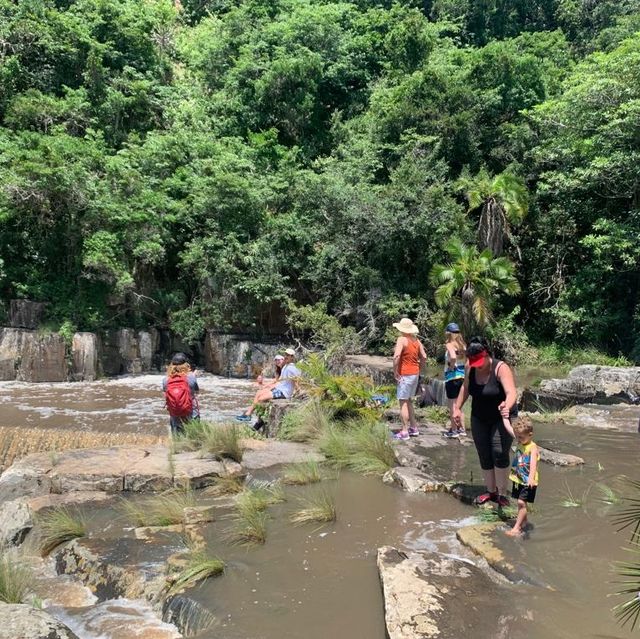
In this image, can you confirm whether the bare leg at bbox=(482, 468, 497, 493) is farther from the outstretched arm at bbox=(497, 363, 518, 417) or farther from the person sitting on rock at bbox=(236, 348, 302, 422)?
the person sitting on rock at bbox=(236, 348, 302, 422)

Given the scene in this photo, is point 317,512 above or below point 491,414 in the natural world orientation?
below

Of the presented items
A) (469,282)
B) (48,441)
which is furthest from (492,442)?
(469,282)

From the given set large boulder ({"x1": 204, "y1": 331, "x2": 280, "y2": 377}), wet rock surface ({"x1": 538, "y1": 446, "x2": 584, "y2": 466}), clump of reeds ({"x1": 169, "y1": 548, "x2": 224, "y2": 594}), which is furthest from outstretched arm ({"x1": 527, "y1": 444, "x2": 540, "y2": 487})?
large boulder ({"x1": 204, "y1": 331, "x2": 280, "y2": 377})

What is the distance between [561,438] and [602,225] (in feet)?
38.7

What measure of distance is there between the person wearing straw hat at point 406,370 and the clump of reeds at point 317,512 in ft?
9.58

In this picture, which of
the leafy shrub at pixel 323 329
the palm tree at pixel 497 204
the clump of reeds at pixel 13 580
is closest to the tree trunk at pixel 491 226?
the palm tree at pixel 497 204

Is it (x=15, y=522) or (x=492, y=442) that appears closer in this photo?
(x=492, y=442)

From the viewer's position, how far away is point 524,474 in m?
4.80

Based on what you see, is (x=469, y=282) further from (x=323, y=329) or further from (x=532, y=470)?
(x=532, y=470)

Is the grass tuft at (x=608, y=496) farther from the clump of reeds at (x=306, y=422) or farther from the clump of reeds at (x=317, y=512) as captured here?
the clump of reeds at (x=306, y=422)

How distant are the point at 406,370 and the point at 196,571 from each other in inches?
183

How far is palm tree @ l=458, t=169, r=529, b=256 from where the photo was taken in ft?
65.7

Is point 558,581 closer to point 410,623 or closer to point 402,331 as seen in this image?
point 410,623

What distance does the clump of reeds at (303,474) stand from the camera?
6.52 m
